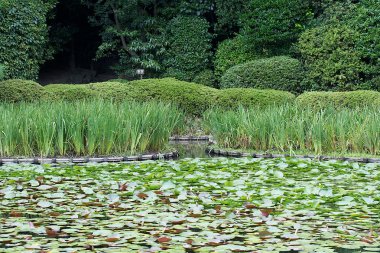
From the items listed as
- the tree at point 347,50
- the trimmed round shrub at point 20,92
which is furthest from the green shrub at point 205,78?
the trimmed round shrub at point 20,92

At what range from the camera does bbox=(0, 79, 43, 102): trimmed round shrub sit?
14602mm

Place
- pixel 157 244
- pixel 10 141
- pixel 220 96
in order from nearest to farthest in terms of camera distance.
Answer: pixel 157 244
pixel 10 141
pixel 220 96

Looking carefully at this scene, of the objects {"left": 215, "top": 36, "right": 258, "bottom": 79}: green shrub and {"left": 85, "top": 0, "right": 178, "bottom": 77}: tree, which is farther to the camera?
{"left": 85, "top": 0, "right": 178, "bottom": 77}: tree

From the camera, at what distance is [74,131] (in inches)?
397

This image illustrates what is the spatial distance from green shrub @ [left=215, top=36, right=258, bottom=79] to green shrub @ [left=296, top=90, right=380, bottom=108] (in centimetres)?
621

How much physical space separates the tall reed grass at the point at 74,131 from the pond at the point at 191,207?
115 centimetres

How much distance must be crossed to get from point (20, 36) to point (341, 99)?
29.3ft

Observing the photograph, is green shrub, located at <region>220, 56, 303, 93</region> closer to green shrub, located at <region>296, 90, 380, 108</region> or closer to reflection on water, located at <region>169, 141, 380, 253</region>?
green shrub, located at <region>296, 90, 380, 108</region>

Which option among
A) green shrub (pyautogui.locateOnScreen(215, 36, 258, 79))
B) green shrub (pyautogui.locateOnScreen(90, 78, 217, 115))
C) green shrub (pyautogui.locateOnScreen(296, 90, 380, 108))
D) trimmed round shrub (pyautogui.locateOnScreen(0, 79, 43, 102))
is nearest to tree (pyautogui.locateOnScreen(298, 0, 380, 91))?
green shrub (pyautogui.locateOnScreen(215, 36, 258, 79))

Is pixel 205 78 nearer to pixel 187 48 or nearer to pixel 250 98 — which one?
pixel 187 48

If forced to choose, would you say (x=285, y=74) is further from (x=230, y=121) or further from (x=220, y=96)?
(x=230, y=121)

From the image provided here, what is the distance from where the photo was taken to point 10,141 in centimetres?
1004

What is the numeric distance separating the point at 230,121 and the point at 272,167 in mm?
2971

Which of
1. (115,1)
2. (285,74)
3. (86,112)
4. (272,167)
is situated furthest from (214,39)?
(272,167)
